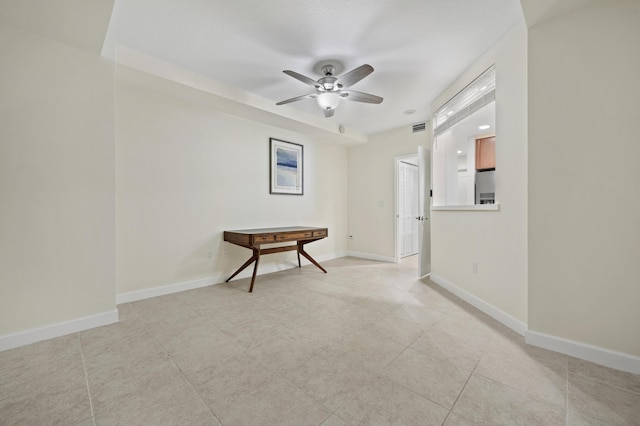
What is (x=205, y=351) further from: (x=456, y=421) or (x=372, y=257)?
(x=372, y=257)

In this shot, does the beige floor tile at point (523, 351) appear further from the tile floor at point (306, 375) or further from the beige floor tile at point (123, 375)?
the beige floor tile at point (123, 375)

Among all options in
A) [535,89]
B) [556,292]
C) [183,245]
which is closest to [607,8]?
[535,89]

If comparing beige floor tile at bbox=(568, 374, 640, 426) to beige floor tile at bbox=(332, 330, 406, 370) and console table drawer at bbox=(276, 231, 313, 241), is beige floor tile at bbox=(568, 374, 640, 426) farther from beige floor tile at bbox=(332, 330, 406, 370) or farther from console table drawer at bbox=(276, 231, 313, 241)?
console table drawer at bbox=(276, 231, 313, 241)

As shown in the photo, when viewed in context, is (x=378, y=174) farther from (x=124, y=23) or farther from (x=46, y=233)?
(x=46, y=233)

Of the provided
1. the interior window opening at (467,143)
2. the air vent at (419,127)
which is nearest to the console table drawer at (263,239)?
the interior window opening at (467,143)

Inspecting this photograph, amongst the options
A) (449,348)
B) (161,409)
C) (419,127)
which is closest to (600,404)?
(449,348)

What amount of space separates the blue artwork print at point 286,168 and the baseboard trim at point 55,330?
277cm

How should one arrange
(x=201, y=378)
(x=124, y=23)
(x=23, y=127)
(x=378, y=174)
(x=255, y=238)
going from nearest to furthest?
(x=201, y=378) < (x=23, y=127) < (x=124, y=23) < (x=255, y=238) < (x=378, y=174)

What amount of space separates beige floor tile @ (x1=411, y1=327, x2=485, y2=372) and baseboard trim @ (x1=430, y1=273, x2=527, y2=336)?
19.4 inches

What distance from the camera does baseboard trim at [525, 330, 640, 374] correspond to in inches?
61.6

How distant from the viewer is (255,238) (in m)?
3.12

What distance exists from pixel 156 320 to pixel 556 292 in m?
3.31

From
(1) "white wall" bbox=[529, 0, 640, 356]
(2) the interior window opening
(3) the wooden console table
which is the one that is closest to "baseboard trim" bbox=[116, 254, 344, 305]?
(3) the wooden console table

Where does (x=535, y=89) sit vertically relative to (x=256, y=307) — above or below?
above
